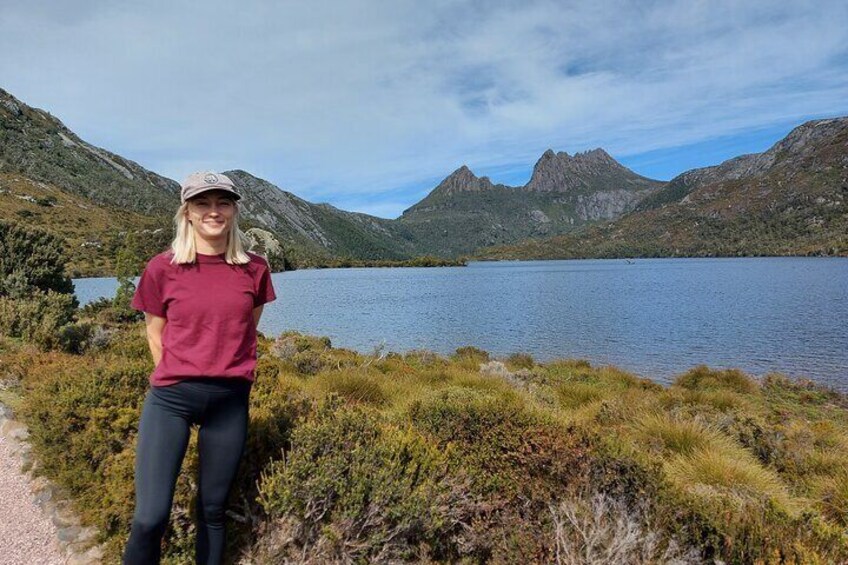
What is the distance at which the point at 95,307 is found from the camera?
2733 cm

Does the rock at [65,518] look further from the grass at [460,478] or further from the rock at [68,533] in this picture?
the grass at [460,478]

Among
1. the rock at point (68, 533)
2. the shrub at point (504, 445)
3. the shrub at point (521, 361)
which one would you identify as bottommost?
the shrub at point (521, 361)

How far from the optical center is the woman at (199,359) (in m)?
2.93

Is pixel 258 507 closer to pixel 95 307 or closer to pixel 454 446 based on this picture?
pixel 454 446

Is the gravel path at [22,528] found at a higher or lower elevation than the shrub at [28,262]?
lower

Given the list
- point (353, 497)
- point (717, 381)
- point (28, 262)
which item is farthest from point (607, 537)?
point (28, 262)

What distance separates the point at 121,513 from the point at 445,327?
32.2 metres

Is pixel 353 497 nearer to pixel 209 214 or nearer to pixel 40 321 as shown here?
pixel 209 214

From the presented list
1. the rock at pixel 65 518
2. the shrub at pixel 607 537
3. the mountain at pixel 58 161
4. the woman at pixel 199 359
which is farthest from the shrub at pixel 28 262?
the mountain at pixel 58 161

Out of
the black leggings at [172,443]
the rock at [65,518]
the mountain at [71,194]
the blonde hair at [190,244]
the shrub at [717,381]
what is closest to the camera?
the black leggings at [172,443]

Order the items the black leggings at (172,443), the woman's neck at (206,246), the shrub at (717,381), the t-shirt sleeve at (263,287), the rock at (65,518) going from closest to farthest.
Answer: the black leggings at (172,443) → the woman's neck at (206,246) → the t-shirt sleeve at (263,287) → the rock at (65,518) → the shrub at (717,381)

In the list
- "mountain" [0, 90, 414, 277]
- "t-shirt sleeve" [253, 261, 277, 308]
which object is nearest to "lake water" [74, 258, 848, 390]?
"t-shirt sleeve" [253, 261, 277, 308]

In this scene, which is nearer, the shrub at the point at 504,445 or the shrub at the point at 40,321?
the shrub at the point at 504,445

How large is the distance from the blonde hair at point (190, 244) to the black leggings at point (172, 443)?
782 mm
